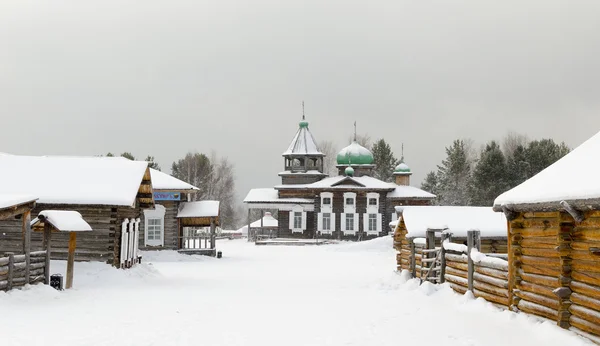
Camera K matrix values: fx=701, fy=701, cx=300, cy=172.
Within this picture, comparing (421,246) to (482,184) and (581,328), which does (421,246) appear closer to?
(581,328)

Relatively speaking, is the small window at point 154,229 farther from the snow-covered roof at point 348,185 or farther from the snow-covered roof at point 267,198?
the snow-covered roof at point 348,185

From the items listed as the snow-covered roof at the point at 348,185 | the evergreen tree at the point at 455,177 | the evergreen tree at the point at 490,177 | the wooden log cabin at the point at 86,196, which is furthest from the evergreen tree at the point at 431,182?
the wooden log cabin at the point at 86,196

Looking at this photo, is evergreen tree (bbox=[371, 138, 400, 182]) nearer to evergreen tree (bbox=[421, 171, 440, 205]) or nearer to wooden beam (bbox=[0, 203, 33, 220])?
evergreen tree (bbox=[421, 171, 440, 205])

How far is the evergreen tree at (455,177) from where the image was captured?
92.4 m

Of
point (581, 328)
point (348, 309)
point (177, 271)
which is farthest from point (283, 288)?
point (581, 328)

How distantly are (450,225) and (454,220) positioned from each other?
0.63 m

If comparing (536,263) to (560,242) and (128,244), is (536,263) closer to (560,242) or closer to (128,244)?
(560,242)

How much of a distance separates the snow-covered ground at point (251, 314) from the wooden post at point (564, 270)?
0.33 m

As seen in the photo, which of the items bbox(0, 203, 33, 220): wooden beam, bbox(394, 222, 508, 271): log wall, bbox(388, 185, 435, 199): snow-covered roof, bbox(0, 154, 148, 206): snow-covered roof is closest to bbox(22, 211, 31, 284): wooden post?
bbox(0, 203, 33, 220): wooden beam

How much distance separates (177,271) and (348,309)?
15887 millimetres

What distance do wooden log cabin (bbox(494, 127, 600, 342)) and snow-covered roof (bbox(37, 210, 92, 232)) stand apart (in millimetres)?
12319

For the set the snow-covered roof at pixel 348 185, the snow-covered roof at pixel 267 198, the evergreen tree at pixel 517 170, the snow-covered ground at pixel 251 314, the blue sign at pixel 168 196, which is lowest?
the snow-covered ground at pixel 251 314

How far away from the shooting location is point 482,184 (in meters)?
80.3

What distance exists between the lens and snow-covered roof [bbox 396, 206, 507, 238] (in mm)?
25795
